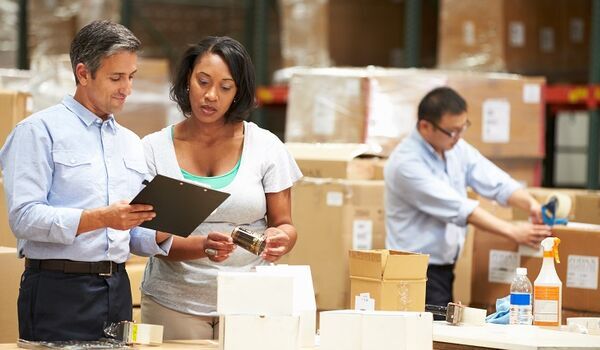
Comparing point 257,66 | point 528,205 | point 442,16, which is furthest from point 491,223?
point 257,66

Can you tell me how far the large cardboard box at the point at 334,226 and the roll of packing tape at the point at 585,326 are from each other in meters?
1.83

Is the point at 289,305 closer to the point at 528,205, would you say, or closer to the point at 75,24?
the point at 528,205

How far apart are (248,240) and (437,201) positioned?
6.16 feet

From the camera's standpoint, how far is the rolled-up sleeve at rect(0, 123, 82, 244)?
3.20 metres

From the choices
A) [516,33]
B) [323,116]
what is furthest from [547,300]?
[516,33]

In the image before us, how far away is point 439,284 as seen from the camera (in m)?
5.23

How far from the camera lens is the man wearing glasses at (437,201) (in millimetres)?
5172

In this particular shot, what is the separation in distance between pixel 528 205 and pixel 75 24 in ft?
17.2

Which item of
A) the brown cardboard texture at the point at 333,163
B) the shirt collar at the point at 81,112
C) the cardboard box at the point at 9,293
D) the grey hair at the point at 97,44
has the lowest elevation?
the cardboard box at the point at 9,293

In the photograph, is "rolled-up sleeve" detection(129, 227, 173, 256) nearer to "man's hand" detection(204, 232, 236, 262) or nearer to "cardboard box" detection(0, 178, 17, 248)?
"man's hand" detection(204, 232, 236, 262)

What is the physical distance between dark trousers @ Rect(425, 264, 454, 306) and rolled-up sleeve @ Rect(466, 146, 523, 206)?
0.43m

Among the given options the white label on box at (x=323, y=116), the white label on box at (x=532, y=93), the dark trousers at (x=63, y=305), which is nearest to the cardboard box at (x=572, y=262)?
the white label on box at (x=532, y=93)

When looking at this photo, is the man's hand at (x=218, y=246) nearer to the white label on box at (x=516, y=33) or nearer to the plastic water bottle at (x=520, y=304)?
the plastic water bottle at (x=520, y=304)

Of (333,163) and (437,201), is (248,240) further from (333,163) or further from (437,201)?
(333,163)
